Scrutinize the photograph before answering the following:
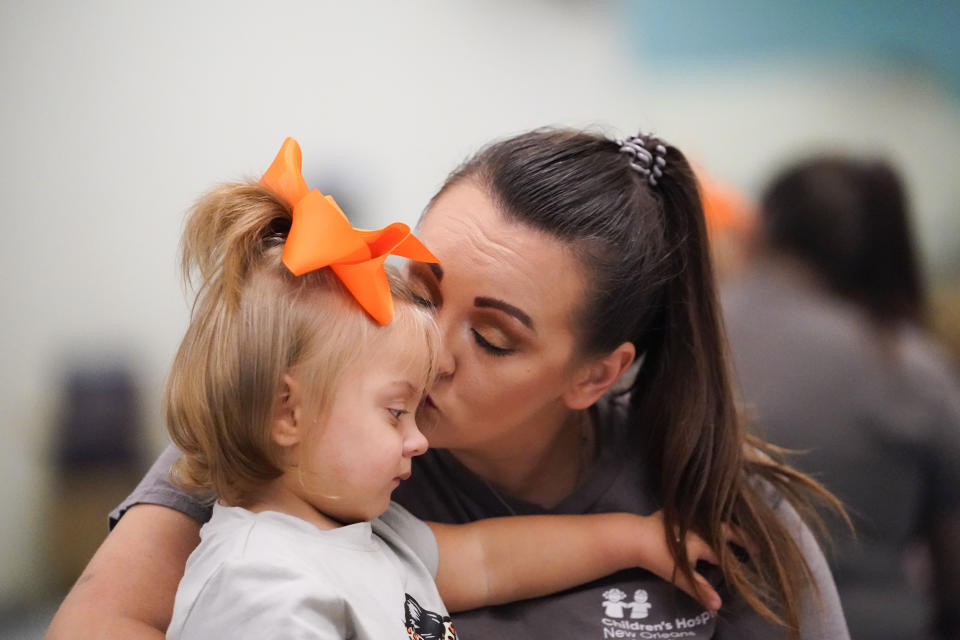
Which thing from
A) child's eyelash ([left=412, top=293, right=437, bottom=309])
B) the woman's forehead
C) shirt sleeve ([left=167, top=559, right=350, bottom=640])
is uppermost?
the woman's forehead

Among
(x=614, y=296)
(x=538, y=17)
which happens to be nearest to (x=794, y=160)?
(x=538, y=17)

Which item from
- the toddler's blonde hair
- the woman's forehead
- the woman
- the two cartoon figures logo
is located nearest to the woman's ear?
the woman

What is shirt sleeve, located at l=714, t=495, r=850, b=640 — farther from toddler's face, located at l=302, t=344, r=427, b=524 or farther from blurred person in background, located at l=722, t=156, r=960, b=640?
blurred person in background, located at l=722, t=156, r=960, b=640

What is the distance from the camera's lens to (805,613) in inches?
54.1

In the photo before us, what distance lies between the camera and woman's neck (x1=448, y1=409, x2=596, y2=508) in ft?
4.44

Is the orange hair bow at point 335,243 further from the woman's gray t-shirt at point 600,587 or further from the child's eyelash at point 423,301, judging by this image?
the woman's gray t-shirt at point 600,587

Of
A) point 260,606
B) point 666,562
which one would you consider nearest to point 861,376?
point 666,562

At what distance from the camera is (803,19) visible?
7.75 ft

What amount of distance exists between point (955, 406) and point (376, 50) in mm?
1821

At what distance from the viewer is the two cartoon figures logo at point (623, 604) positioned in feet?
4.18

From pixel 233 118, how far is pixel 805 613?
5.16 ft

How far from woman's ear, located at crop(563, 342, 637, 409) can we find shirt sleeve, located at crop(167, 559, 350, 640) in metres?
0.55

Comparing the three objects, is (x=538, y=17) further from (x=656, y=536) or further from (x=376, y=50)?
(x=656, y=536)

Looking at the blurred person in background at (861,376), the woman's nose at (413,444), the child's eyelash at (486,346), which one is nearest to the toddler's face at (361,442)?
the woman's nose at (413,444)
